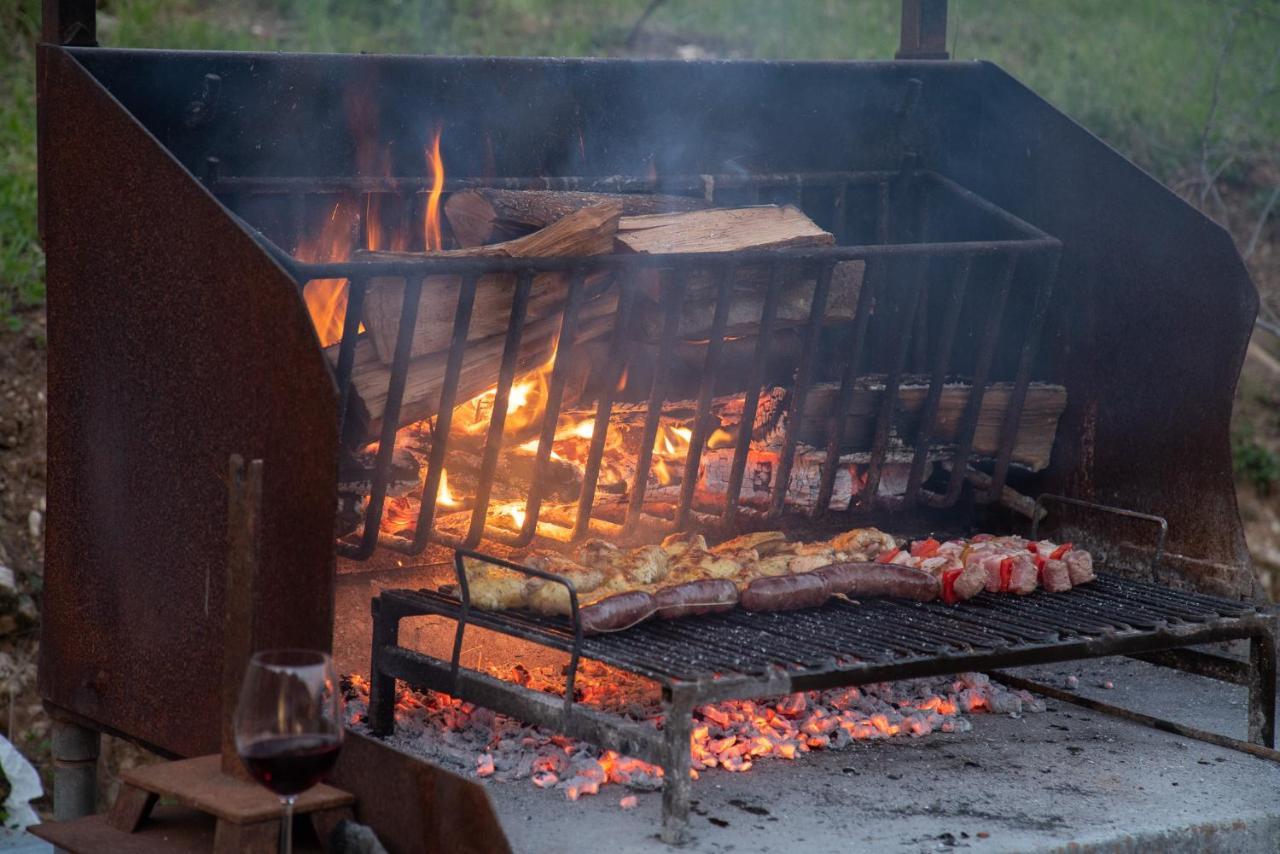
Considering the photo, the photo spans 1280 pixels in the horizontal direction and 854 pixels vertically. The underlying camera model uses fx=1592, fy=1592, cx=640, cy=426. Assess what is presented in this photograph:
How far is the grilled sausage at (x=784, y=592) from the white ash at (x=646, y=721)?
290 millimetres

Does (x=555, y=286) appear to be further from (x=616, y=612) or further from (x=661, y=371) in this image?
(x=616, y=612)

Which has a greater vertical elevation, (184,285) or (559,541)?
(184,285)

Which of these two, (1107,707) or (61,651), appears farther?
(1107,707)

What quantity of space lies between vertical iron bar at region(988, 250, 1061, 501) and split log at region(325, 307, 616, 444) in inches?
53.6

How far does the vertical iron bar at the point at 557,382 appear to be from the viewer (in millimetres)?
4039

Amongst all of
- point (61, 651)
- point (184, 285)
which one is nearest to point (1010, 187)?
point (184, 285)

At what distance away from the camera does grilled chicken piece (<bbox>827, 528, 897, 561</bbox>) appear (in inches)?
176

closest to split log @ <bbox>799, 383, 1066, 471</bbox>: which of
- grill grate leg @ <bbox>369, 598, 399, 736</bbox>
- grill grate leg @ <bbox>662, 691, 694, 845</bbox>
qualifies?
grill grate leg @ <bbox>369, 598, 399, 736</bbox>

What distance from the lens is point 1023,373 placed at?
15.9 ft

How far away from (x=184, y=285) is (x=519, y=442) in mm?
1149

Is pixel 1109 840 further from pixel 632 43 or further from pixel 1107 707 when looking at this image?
pixel 632 43

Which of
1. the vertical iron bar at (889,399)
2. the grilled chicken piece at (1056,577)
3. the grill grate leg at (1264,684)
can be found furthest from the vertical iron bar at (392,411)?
the grill grate leg at (1264,684)

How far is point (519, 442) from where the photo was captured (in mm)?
4348

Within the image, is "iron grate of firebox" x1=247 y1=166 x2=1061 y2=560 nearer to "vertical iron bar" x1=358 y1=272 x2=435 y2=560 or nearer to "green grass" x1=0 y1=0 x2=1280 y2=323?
"vertical iron bar" x1=358 y1=272 x2=435 y2=560
